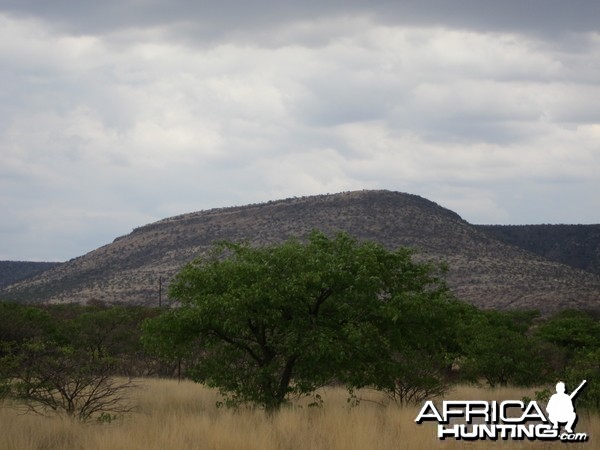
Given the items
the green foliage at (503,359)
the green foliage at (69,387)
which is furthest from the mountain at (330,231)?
the green foliage at (69,387)

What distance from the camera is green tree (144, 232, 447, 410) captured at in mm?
16312

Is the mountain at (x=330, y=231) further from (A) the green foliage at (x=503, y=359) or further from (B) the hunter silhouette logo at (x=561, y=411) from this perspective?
(B) the hunter silhouette logo at (x=561, y=411)

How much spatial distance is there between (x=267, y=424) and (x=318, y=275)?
4042mm

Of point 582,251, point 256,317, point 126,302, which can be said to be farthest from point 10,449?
point 582,251

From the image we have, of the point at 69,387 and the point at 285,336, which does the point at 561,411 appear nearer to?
the point at 285,336

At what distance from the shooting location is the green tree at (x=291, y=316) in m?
16.3

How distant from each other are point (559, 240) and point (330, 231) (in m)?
66.0

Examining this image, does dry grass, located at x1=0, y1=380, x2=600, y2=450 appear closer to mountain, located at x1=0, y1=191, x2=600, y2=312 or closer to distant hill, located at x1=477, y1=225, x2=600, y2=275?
mountain, located at x1=0, y1=191, x2=600, y2=312

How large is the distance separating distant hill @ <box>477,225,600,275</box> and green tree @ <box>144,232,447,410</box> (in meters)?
122

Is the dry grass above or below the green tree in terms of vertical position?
below

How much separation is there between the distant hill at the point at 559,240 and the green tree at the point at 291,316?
122 m

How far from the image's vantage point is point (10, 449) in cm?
1068

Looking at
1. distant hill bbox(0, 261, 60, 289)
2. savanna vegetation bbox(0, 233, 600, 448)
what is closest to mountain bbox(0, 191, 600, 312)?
distant hill bbox(0, 261, 60, 289)

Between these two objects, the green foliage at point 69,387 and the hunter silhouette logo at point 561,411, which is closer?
the hunter silhouette logo at point 561,411
